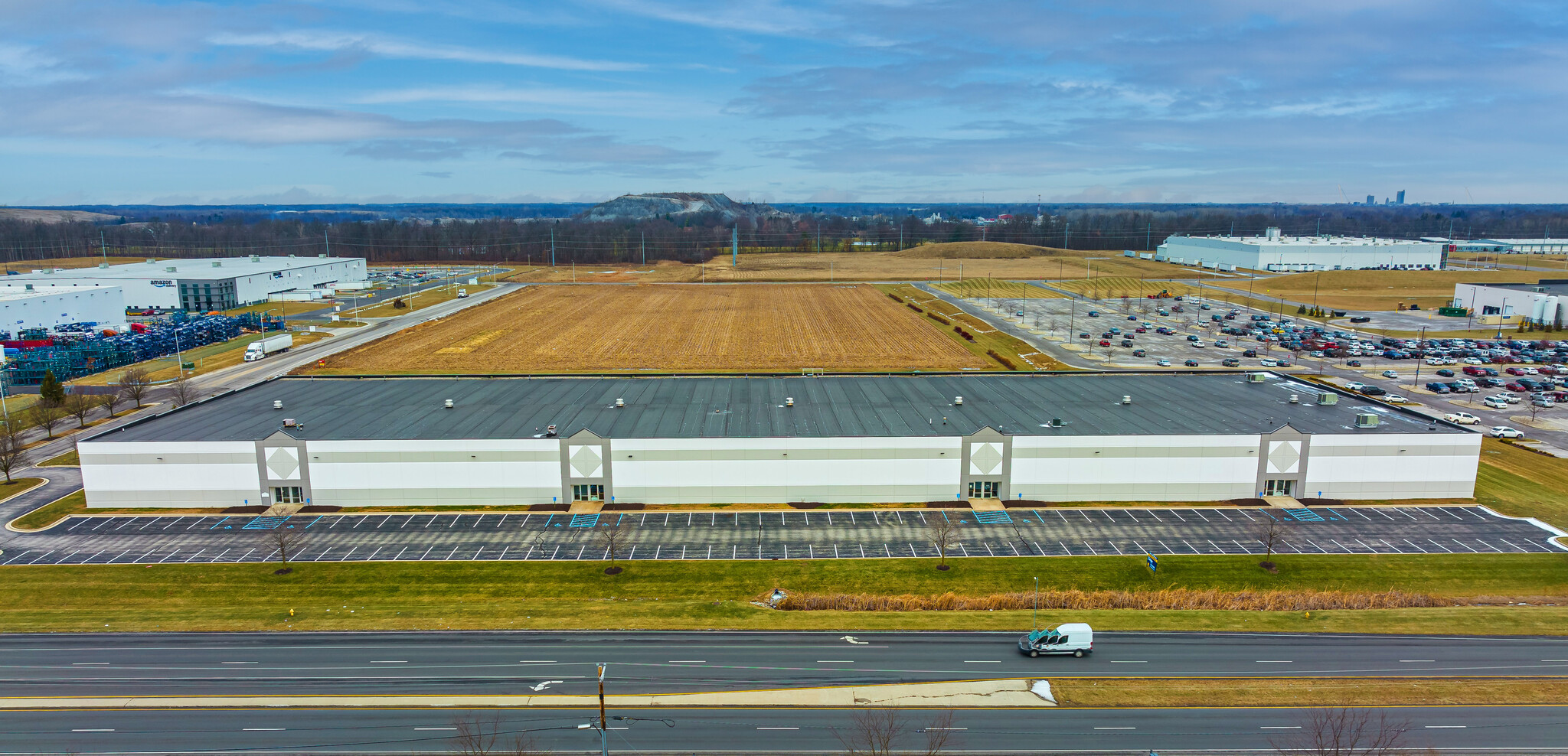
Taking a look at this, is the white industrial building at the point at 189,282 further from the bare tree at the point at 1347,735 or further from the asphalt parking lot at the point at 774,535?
the bare tree at the point at 1347,735

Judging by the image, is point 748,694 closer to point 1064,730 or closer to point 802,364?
point 1064,730

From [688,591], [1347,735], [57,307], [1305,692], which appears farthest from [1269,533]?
[57,307]

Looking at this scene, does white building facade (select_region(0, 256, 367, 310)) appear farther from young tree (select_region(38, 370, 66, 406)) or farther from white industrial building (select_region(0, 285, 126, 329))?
young tree (select_region(38, 370, 66, 406))

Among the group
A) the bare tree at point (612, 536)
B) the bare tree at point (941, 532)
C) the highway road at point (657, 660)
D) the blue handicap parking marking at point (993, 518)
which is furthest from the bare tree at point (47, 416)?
the blue handicap parking marking at point (993, 518)

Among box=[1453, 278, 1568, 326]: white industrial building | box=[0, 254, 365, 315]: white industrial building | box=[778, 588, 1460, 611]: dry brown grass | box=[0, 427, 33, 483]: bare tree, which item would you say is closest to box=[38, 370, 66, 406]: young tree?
box=[0, 427, 33, 483]: bare tree

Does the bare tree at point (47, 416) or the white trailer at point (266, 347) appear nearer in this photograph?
the bare tree at point (47, 416)

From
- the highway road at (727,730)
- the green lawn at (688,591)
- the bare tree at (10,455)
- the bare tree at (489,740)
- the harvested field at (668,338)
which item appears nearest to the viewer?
the bare tree at (489,740)

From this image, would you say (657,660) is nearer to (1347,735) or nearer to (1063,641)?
(1063,641)
